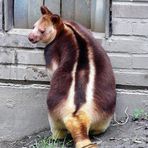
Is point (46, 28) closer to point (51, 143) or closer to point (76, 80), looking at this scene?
point (76, 80)

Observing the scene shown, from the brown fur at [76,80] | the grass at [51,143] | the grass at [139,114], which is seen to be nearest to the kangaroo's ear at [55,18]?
the brown fur at [76,80]

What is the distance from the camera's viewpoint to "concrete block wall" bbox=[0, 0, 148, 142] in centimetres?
561

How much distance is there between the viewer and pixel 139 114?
570cm

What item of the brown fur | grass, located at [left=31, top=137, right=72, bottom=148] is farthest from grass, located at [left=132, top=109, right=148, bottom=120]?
grass, located at [left=31, top=137, right=72, bottom=148]

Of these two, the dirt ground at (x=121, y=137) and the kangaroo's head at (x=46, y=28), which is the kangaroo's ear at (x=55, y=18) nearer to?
the kangaroo's head at (x=46, y=28)

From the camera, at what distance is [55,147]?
516cm

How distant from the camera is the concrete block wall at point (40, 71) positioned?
5.61m

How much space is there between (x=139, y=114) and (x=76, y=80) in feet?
2.91

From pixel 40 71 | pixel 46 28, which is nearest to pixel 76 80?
pixel 46 28

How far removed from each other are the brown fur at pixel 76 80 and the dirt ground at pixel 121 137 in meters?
0.11

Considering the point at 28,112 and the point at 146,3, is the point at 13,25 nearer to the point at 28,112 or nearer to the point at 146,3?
the point at 28,112

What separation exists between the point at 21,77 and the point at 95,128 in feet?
3.54

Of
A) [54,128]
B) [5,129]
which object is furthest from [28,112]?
[54,128]

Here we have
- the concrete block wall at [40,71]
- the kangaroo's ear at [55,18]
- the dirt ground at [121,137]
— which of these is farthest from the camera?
the concrete block wall at [40,71]
